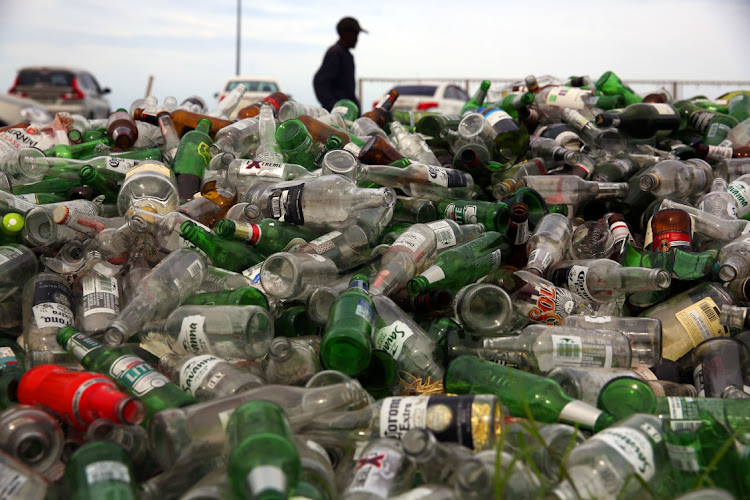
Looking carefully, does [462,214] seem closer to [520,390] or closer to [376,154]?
[376,154]

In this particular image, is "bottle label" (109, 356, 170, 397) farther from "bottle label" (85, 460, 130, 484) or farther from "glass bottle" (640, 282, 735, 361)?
"glass bottle" (640, 282, 735, 361)

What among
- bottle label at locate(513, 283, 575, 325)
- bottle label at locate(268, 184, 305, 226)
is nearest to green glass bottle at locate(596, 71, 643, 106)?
bottle label at locate(513, 283, 575, 325)

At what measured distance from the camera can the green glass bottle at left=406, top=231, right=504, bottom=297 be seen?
240 centimetres

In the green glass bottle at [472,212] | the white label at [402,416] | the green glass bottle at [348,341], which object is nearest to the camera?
the white label at [402,416]

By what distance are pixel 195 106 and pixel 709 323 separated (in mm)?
3297

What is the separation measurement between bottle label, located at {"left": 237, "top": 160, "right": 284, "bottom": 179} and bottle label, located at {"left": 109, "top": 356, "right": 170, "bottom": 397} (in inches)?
47.9

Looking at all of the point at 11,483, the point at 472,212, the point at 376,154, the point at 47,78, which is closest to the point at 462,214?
the point at 472,212

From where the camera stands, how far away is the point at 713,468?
1505 mm

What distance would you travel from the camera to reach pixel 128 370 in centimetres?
185

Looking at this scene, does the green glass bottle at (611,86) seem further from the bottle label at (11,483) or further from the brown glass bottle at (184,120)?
the bottle label at (11,483)

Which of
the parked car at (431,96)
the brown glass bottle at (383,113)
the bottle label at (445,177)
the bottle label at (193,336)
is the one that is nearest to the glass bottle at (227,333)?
the bottle label at (193,336)

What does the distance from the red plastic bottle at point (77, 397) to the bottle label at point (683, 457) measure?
47.2 inches

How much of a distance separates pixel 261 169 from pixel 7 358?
125 centimetres

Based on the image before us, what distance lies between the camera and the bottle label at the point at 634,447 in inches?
57.7
